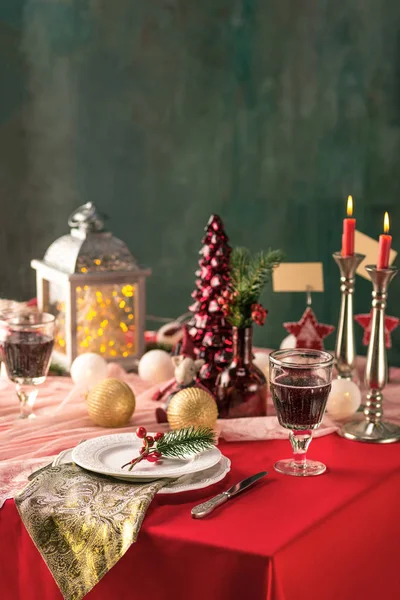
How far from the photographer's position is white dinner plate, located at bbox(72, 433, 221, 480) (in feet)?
4.42

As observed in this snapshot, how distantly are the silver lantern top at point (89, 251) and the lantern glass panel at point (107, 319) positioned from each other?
0.17 ft

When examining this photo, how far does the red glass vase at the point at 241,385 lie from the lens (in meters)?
1.72

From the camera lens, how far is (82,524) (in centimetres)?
125

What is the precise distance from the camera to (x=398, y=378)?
7.18ft

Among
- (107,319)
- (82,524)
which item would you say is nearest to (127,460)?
(82,524)

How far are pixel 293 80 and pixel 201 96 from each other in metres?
0.47

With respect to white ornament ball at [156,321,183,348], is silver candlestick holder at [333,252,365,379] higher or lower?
higher

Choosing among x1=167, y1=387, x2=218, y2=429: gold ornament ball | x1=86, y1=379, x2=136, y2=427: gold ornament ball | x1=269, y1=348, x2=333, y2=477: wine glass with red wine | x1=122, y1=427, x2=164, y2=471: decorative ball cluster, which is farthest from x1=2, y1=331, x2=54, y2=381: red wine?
x1=269, y1=348, x2=333, y2=477: wine glass with red wine

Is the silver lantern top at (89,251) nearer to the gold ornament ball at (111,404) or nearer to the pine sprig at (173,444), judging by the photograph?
the gold ornament ball at (111,404)

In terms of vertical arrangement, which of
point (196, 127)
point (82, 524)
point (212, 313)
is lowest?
point (82, 524)

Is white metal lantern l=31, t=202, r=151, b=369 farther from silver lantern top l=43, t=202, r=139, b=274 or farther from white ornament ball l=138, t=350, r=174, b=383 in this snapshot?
white ornament ball l=138, t=350, r=174, b=383

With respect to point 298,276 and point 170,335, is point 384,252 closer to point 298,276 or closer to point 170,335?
point 298,276

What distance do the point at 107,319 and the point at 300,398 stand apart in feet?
2.92

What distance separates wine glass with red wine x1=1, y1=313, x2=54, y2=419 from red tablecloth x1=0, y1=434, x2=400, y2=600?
458mm
